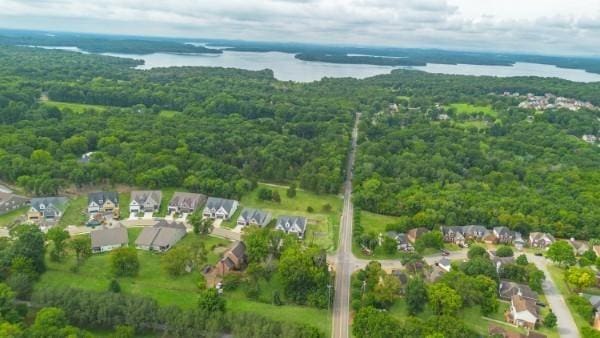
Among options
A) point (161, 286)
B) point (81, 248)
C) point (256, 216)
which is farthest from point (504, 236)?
point (81, 248)

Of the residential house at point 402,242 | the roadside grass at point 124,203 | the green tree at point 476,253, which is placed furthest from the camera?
the roadside grass at point 124,203

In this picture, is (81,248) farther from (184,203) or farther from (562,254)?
(562,254)

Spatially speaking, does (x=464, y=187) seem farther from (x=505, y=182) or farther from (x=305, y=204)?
(x=305, y=204)

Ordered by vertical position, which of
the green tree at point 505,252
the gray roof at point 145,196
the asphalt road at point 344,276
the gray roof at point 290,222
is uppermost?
the gray roof at point 145,196

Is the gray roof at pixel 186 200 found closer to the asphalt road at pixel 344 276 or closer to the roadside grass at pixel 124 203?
the roadside grass at pixel 124 203

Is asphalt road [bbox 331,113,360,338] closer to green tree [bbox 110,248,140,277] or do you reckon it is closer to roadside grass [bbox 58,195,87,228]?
green tree [bbox 110,248,140,277]

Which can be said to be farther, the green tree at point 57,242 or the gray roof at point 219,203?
the gray roof at point 219,203

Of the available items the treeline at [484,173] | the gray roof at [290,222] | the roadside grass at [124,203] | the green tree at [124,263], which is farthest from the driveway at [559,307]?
the roadside grass at [124,203]
